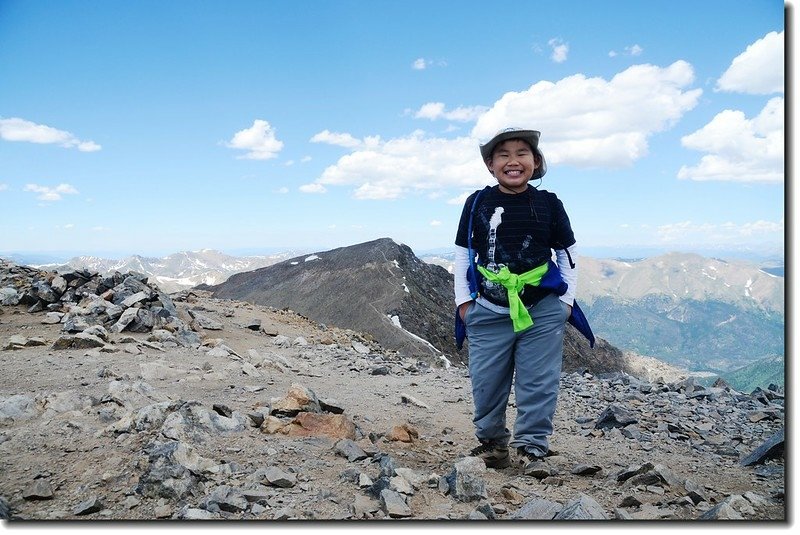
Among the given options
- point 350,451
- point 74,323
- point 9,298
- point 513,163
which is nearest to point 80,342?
point 74,323

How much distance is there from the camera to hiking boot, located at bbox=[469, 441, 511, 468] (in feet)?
13.8

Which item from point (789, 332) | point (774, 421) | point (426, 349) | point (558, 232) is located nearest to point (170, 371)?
point (558, 232)

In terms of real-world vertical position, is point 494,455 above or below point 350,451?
below

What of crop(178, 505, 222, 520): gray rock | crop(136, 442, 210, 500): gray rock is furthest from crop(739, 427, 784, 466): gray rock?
crop(136, 442, 210, 500): gray rock

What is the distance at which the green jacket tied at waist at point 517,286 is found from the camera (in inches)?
159

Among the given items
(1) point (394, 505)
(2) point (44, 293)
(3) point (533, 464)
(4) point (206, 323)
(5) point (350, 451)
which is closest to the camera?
(1) point (394, 505)

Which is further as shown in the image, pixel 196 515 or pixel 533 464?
pixel 533 464

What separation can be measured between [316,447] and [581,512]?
2.04 meters

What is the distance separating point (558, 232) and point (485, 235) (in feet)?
1.87

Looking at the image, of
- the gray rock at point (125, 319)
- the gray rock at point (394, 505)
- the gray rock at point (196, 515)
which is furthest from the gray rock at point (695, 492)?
the gray rock at point (125, 319)

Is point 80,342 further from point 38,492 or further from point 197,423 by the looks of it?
point 38,492

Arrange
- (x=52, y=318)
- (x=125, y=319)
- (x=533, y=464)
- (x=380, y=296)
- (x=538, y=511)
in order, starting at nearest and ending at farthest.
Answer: (x=538, y=511) → (x=533, y=464) → (x=125, y=319) → (x=52, y=318) → (x=380, y=296)

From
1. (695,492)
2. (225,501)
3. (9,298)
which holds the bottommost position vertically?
(695,492)

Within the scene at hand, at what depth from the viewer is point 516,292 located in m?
4.06
